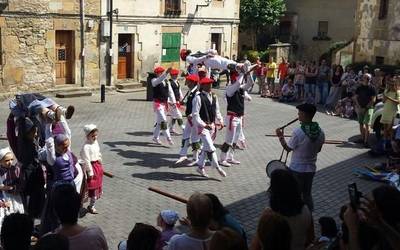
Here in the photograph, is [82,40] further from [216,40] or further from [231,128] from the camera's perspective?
[231,128]

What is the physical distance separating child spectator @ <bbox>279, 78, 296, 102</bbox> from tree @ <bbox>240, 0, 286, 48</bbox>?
13577 millimetres

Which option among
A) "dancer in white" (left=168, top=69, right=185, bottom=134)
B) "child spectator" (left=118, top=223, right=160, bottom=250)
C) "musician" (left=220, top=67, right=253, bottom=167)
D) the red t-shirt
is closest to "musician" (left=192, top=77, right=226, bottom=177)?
"musician" (left=220, top=67, right=253, bottom=167)

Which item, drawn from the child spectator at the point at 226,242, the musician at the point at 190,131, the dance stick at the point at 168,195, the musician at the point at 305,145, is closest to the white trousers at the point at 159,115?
the musician at the point at 190,131

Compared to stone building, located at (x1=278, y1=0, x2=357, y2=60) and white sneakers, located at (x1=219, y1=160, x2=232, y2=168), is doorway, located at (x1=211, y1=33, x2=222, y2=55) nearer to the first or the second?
stone building, located at (x1=278, y1=0, x2=357, y2=60)

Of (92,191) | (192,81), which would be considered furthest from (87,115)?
(92,191)

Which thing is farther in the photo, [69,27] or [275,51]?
[275,51]

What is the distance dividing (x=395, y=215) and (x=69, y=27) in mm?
18850

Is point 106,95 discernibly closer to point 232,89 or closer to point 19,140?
point 232,89

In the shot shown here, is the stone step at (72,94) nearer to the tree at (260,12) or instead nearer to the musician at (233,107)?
the musician at (233,107)

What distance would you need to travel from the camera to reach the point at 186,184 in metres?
10.3

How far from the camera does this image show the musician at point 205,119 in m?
10.4

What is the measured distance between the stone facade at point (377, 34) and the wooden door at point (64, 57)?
483 inches

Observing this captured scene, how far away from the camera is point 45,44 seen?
2059cm

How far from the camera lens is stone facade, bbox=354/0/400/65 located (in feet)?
72.5
